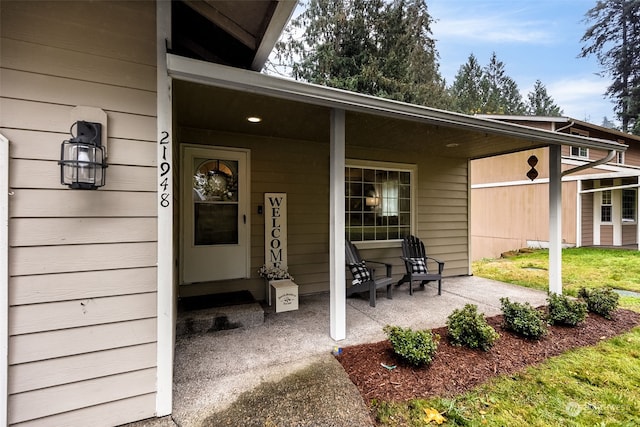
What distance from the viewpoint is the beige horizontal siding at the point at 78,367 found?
5.32 feet

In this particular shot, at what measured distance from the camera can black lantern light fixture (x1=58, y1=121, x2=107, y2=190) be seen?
1633 mm

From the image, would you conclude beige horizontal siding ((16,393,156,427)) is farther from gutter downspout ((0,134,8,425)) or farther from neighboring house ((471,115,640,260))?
neighboring house ((471,115,640,260))

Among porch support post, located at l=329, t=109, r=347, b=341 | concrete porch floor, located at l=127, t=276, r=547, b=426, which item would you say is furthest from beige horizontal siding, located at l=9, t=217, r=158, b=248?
porch support post, located at l=329, t=109, r=347, b=341

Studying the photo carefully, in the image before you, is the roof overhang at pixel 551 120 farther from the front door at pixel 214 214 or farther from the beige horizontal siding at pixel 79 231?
the beige horizontal siding at pixel 79 231

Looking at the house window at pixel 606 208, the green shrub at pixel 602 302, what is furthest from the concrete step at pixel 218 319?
the house window at pixel 606 208

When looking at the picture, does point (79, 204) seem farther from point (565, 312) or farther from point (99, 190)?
point (565, 312)

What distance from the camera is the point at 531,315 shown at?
3.10 m

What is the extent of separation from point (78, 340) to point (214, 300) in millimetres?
2012

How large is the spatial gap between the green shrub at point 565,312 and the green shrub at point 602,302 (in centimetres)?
45

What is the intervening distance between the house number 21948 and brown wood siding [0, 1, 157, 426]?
51 mm

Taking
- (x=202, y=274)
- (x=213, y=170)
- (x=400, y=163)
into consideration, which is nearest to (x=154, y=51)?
(x=213, y=170)

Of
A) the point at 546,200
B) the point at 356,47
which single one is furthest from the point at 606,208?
the point at 356,47

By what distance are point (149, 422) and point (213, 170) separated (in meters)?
2.86

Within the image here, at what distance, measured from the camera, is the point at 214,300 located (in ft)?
12.2
